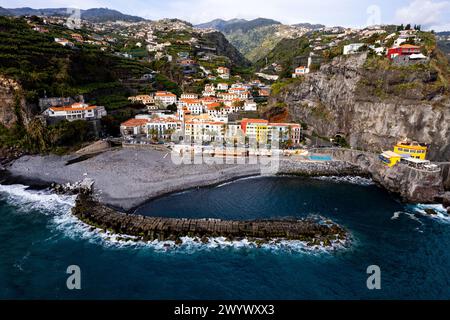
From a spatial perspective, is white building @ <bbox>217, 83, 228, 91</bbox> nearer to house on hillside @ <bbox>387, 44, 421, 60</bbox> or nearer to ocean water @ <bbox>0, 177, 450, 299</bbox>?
house on hillside @ <bbox>387, 44, 421, 60</bbox>

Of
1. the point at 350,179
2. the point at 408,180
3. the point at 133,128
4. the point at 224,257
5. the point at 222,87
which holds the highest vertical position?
the point at 222,87

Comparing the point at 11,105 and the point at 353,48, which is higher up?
the point at 353,48

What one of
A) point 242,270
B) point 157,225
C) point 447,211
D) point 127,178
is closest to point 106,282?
point 157,225

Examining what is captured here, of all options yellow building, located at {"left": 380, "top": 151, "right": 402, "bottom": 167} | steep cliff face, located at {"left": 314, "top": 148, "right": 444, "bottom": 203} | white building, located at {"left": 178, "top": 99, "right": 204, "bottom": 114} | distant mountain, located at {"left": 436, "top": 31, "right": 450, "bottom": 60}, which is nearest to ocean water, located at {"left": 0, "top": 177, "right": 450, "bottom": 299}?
steep cliff face, located at {"left": 314, "top": 148, "right": 444, "bottom": 203}

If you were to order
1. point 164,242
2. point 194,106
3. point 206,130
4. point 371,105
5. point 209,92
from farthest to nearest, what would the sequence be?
point 209,92
point 194,106
point 206,130
point 371,105
point 164,242

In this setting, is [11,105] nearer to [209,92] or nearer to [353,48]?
[209,92]

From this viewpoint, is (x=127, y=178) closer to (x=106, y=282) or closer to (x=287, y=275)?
(x=106, y=282)

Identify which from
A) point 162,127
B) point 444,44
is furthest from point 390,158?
point 444,44
